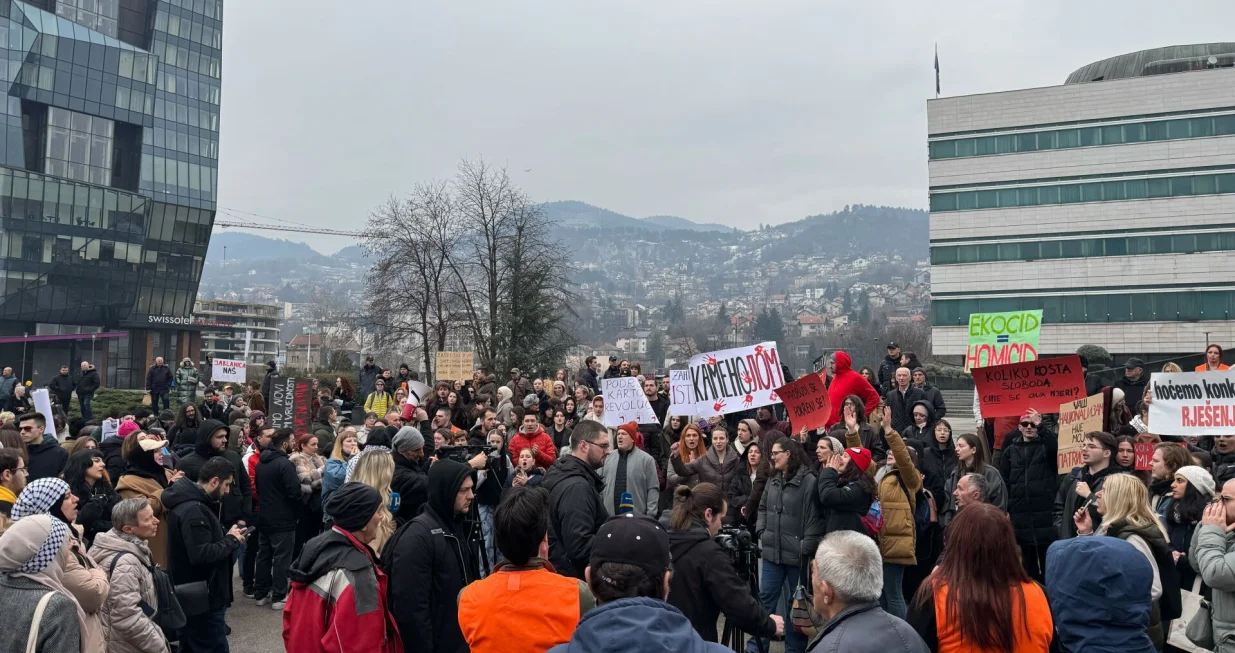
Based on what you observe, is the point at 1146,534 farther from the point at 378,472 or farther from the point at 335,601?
the point at 378,472

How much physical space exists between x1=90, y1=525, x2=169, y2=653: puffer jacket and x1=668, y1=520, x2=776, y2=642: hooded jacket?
3060 mm

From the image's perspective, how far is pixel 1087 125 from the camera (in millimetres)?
61938

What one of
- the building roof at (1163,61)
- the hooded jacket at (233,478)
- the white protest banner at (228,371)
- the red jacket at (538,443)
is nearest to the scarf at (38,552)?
the hooded jacket at (233,478)

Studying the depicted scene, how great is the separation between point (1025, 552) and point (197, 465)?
26.5 feet

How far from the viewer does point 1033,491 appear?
945cm

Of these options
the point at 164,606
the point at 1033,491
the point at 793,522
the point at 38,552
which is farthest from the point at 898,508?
the point at 38,552

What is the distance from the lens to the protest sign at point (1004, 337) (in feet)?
47.1

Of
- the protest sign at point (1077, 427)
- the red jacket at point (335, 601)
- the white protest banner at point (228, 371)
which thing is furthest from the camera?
the white protest banner at point (228, 371)

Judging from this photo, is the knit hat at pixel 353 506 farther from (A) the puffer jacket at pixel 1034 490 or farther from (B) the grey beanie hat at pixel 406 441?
(A) the puffer jacket at pixel 1034 490

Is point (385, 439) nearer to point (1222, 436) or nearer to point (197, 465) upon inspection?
point (197, 465)

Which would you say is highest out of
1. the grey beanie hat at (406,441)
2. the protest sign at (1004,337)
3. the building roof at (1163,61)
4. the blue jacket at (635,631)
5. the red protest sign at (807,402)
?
the building roof at (1163,61)

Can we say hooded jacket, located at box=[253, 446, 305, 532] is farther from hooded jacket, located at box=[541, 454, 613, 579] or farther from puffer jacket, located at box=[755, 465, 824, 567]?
puffer jacket, located at box=[755, 465, 824, 567]

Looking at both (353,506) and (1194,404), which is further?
(1194,404)

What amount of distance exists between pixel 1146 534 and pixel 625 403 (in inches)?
308
